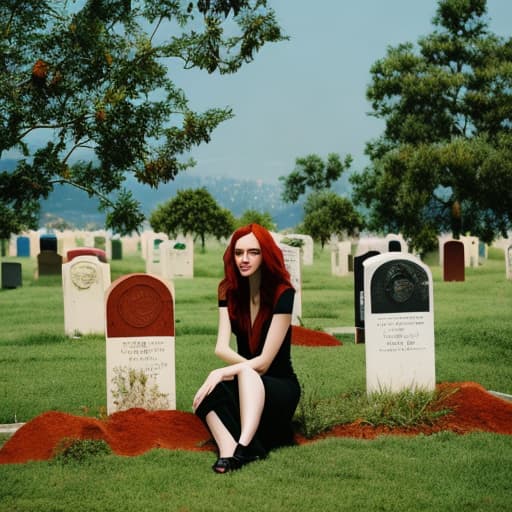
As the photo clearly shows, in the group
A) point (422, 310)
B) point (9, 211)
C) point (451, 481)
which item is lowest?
point (451, 481)

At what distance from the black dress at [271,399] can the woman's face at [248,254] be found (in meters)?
0.34

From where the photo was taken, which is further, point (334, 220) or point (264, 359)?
point (334, 220)

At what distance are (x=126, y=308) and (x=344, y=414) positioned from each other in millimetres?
2213

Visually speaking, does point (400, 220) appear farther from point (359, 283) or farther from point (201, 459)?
point (201, 459)

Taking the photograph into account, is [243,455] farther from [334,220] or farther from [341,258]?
[334,220]

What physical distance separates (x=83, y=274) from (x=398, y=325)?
7.58 metres

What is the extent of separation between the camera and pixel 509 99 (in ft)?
123

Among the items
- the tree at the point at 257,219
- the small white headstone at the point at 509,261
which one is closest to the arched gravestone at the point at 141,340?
the small white headstone at the point at 509,261

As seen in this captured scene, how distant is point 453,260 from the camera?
2709 centimetres

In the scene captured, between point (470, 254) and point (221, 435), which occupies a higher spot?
point (470, 254)

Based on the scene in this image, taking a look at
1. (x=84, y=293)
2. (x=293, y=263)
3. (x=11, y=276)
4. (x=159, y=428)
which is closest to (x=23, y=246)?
(x=11, y=276)

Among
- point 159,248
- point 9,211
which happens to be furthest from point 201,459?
point 159,248

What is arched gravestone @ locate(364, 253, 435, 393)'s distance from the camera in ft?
26.7

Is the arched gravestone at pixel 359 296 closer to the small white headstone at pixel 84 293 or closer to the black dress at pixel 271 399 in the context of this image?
the small white headstone at pixel 84 293
